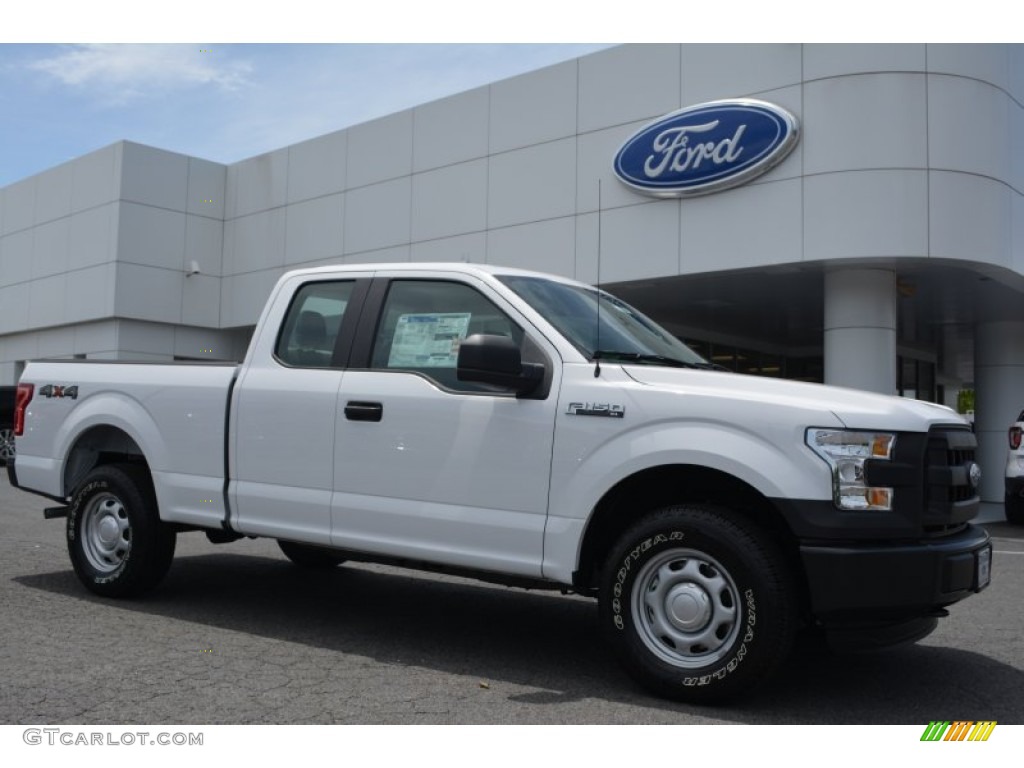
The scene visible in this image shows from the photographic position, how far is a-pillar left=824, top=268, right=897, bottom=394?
607 inches

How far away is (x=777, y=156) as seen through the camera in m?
15.1

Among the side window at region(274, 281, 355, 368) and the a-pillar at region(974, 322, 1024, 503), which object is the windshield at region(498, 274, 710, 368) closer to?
the side window at region(274, 281, 355, 368)

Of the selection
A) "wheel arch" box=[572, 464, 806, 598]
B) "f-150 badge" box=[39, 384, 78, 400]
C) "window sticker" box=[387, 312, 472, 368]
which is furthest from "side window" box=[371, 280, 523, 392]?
"f-150 badge" box=[39, 384, 78, 400]

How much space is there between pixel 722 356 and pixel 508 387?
2100 cm

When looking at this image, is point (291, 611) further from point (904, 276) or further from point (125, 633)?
point (904, 276)

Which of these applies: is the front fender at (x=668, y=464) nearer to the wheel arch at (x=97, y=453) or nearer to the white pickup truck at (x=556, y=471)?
the white pickup truck at (x=556, y=471)

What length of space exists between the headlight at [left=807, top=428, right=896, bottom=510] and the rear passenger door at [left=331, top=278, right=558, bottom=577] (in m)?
1.29

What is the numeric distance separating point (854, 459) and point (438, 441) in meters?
2.01

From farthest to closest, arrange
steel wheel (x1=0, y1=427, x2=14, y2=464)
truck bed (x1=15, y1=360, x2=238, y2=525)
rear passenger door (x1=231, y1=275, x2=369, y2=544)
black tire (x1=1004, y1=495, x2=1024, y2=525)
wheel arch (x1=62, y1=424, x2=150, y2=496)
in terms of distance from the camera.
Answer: steel wheel (x1=0, y1=427, x2=14, y2=464) < black tire (x1=1004, y1=495, x2=1024, y2=525) < wheel arch (x1=62, y1=424, x2=150, y2=496) < truck bed (x1=15, y1=360, x2=238, y2=525) < rear passenger door (x1=231, y1=275, x2=369, y2=544)

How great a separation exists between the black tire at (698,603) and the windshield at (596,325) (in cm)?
93

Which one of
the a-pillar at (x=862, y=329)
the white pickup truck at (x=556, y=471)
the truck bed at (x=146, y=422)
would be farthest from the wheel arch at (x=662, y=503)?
the a-pillar at (x=862, y=329)

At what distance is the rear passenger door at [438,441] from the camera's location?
195 inches

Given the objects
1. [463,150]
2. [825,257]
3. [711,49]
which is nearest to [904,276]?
[825,257]

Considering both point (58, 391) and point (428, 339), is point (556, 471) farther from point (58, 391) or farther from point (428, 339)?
point (58, 391)
